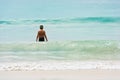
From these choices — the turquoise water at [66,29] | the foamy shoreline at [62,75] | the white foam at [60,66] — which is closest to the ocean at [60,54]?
the white foam at [60,66]

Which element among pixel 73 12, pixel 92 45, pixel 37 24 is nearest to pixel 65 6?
pixel 73 12

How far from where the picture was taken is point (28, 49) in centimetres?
1281

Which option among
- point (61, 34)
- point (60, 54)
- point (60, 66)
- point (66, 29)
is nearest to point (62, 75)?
point (60, 66)

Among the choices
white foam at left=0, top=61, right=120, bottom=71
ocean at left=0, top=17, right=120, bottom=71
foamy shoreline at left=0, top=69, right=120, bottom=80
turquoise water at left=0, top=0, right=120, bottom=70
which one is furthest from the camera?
turquoise water at left=0, top=0, right=120, bottom=70

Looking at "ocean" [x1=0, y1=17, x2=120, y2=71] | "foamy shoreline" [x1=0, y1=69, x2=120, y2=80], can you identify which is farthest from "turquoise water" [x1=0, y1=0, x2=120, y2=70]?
"foamy shoreline" [x1=0, y1=69, x2=120, y2=80]

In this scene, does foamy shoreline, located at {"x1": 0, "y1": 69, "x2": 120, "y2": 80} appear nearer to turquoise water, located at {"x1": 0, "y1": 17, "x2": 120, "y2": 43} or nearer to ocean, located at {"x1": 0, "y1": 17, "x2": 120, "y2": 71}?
ocean, located at {"x1": 0, "y1": 17, "x2": 120, "y2": 71}

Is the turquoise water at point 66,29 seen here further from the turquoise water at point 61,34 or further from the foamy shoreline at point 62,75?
the foamy shoreline at point 62,75

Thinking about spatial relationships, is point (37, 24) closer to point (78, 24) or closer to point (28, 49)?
point (78, 24)

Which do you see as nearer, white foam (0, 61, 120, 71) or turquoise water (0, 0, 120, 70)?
white foam (0, 61, 120, 71)

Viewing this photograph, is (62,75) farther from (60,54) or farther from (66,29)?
(66,29)

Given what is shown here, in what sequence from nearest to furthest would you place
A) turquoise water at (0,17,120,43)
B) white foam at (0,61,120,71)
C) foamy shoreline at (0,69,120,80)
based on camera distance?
foamy shoreline at (0,69,120,80)
white foam at (0,61,120,71)
turquoise water at (0,17,120,43)

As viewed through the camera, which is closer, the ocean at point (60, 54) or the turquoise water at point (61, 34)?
the ocean at point (60, 54)

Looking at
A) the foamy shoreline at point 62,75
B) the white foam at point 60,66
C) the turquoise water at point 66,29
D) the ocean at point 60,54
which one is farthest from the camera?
the turquoise water at point 66,29

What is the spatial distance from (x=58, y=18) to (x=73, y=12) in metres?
4.68
